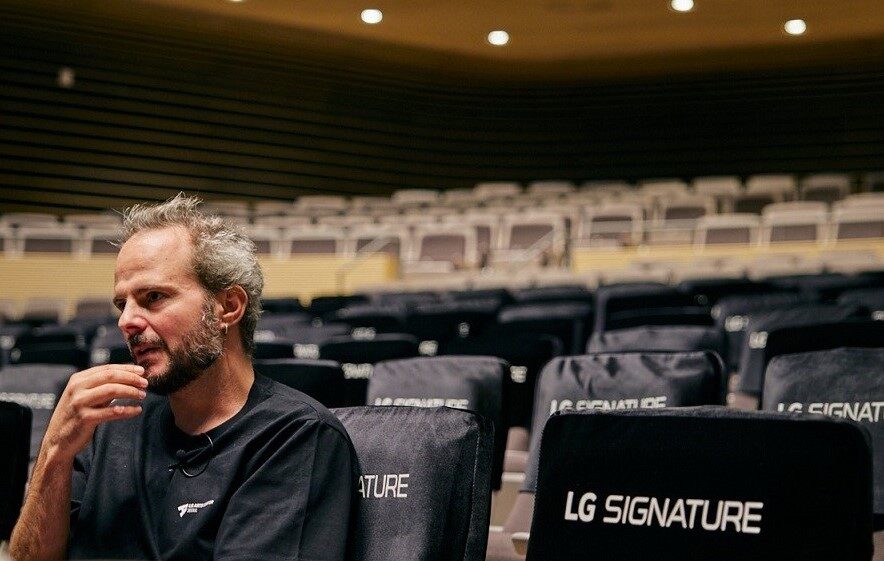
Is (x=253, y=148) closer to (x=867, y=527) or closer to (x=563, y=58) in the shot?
(x=563, y=58)

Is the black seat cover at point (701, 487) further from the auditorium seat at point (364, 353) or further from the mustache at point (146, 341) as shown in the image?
the auditorium seat at point (364, 353)

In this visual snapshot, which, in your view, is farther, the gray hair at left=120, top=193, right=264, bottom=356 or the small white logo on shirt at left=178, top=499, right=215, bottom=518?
the gray hair at left=120, top=193, right=264, bottom=356

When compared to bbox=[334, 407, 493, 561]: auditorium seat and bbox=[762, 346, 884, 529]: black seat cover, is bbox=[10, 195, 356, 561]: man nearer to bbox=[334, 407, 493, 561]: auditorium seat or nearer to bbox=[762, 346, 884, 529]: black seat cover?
bbox=[334, 407, 493, 561]: auditorium seat

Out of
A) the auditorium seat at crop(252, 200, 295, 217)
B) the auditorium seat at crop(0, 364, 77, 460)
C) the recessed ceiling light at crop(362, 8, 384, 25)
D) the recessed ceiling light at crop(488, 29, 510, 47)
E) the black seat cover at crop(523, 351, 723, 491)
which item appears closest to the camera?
the black seat cover at crop(523, 351, 723, 491)

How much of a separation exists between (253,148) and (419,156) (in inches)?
82.8

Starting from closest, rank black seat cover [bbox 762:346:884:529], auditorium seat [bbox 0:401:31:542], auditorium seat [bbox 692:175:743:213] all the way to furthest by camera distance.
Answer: auditorium seat [bbox 0:401:31:542] → black seat cover [bbox 762:346:884:529] → auditorium seat [bbox 692:175:743:213]

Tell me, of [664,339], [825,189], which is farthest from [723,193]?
Result: [664,339]

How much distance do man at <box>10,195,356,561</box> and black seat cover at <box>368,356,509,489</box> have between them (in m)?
0.86

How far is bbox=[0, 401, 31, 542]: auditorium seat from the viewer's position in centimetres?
181

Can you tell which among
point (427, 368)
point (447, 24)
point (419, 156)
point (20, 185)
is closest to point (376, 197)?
point (419, 156)

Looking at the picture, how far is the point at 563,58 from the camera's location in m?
12.8

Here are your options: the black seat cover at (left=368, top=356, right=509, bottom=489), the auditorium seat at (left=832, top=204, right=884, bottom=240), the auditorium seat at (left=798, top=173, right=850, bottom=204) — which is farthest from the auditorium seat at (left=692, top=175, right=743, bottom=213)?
the black seat cover at (left=368, top=356, right=509, bottom=489)

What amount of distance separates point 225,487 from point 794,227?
7.32 meters

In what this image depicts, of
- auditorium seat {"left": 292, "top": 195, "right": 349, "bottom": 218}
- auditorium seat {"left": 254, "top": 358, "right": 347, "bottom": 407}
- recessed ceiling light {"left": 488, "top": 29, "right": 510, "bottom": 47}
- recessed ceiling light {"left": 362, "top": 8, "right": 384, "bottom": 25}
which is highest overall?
recessed ceiling light {"left": 488, "top": 29, "right": 510, "bottom": 47}
